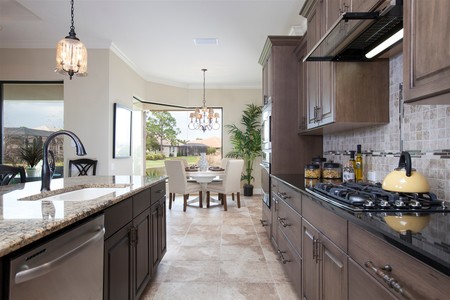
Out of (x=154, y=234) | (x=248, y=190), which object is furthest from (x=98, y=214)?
(x=248, y=190)

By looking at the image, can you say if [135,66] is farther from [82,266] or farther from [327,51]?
[82,266]

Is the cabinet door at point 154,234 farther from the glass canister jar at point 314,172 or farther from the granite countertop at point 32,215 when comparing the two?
the glass canister jar at point 314,172

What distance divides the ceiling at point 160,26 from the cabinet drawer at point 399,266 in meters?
2.91

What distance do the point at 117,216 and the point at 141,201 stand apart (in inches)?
17.8

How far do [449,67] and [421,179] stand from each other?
25.1 inches

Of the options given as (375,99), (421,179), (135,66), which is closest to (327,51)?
(375,99)

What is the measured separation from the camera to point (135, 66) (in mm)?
Answer: 5512

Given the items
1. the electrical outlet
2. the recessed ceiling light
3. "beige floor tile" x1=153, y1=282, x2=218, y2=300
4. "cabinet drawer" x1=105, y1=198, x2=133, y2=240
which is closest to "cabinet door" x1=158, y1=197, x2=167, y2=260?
"beige floor tile" x1=153, y1=282, x2=218, y2=300

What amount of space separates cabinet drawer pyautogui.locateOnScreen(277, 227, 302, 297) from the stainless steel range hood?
1469 mm

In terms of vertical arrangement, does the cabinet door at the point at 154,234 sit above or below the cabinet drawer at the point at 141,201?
below

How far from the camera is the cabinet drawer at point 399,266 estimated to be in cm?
67

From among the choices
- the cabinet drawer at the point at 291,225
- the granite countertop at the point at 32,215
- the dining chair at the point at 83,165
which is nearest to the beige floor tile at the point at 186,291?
the cabinet drawer at the point at 291,225

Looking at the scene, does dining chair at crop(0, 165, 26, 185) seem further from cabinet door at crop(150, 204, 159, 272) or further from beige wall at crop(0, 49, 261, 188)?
beige wall at crop(0, 49, 261, 188)

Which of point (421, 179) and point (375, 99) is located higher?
point (375, 99)
